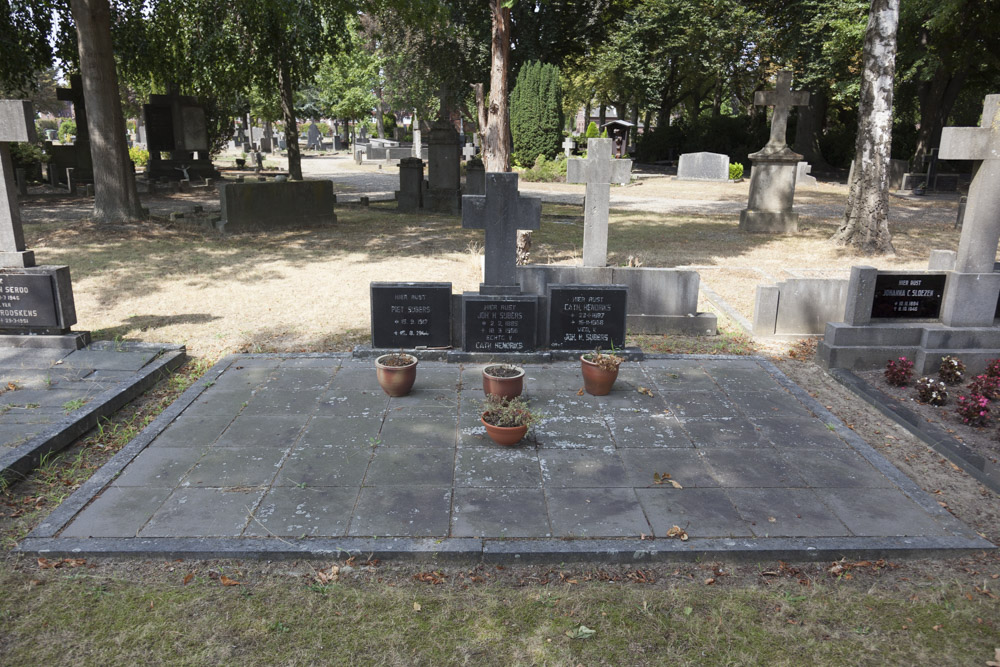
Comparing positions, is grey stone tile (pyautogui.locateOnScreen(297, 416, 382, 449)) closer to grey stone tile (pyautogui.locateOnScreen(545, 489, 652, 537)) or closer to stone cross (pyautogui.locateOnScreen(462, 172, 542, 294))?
grey stone tile (pyautogui.locateOnScreen(545, 489, 652, 537))

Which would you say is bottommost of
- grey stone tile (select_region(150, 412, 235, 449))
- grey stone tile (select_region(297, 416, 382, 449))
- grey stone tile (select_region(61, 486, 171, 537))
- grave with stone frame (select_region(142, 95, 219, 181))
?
grey stone tile (select_region(61, 486, 171, 537))

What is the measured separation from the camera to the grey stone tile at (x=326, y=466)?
17.0ft

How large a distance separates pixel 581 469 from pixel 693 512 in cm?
92

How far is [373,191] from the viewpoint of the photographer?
88.6 feet

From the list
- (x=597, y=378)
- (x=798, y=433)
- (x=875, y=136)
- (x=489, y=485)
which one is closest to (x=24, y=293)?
(x=489, y=485)

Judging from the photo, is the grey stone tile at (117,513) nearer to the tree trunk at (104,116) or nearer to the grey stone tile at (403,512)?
the grey stone tile at (403,512)

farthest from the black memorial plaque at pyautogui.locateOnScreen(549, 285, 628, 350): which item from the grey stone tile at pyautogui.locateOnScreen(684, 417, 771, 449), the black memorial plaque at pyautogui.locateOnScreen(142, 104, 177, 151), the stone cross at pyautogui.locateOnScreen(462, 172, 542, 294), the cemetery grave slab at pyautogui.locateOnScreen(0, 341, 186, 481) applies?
the black memorial plaque at pyautogui.locateOnScreen(142, 104, 177, 151)

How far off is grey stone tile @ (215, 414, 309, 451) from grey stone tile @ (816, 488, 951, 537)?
4.12m

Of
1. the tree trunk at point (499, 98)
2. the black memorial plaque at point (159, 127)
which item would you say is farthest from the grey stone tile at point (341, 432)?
the black memorial plaque at point (159, 127)

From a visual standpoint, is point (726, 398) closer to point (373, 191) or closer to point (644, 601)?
point (644, 601)

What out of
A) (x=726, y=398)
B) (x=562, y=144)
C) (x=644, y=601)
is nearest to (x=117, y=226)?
(x=726, y=398)

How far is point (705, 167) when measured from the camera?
3253 cm

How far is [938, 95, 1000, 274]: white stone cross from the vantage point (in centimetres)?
719

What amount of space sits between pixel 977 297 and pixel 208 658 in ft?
26.3
